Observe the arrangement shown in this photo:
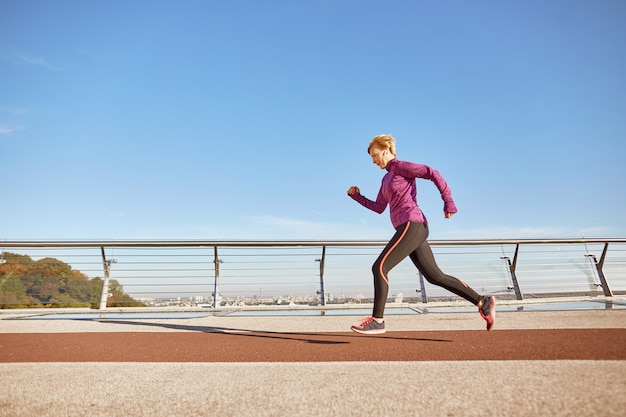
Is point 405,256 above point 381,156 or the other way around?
the other way around

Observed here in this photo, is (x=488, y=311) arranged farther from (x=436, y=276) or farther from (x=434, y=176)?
(x=434, y=176)

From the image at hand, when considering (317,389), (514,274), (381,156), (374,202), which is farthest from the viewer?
(514,274)

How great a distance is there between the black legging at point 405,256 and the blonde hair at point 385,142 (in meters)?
0.73

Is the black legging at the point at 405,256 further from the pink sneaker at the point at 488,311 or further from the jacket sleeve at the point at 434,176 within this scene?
the jacket sleeve at the point at 434,176

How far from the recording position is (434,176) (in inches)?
116

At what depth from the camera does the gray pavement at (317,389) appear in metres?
1.24

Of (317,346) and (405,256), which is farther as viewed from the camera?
(405,256)

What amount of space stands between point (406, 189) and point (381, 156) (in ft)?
1.30

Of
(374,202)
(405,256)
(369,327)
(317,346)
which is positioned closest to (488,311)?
(405,256)

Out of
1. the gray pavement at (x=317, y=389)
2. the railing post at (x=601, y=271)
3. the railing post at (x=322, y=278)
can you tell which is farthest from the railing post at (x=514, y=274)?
the gray pavement at (x=317, y=389)

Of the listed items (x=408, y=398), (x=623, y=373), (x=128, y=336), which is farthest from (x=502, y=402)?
(x=128, y=336)

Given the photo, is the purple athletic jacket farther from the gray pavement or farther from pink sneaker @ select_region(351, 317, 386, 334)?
the gray pavement

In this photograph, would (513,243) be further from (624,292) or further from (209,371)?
(209,371)

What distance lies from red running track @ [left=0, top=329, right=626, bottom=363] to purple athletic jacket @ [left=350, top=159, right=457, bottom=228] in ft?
3.27
